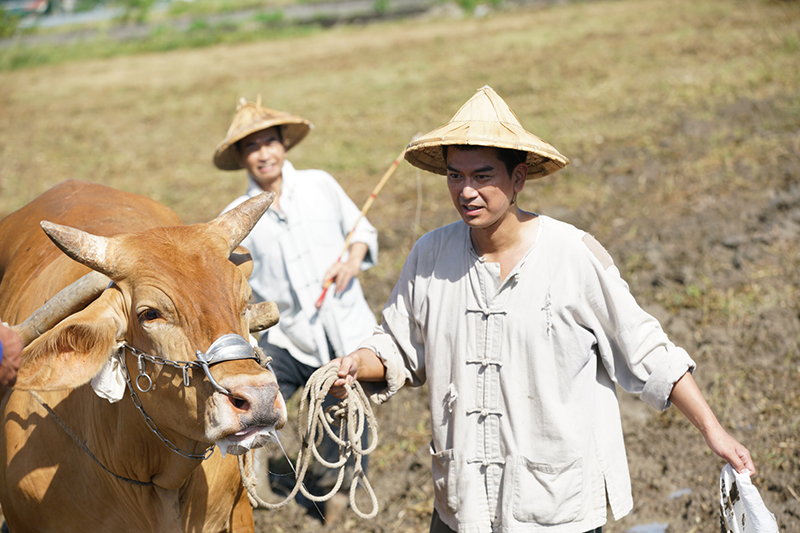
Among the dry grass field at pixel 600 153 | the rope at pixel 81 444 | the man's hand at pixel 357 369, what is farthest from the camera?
the dry grass field at pixel 600 153

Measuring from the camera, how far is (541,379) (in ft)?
8.22

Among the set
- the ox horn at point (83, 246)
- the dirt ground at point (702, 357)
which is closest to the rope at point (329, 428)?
the ox horn at point (83, 246)

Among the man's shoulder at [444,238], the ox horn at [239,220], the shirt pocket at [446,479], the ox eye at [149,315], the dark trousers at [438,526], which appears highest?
the ox horn at [239,220]

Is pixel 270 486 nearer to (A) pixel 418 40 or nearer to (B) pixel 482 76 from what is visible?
(B) pixel 482 76

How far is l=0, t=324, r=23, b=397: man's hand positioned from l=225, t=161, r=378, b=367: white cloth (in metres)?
1.78

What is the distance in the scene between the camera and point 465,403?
2.61 meters

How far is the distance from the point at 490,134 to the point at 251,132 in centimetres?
179

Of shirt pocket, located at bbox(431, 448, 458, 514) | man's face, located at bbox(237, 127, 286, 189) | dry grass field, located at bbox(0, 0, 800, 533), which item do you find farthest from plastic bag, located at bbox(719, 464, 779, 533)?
man's face, located at bbox(237, 127, 286, 189)

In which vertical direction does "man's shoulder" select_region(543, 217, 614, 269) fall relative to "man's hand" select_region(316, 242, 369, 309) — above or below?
above

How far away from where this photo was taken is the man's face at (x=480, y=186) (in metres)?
2.50

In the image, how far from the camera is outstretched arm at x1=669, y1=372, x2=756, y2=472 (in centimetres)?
233

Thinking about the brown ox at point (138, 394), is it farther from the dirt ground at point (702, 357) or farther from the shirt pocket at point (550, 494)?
the dirt ground at point (702, 357)

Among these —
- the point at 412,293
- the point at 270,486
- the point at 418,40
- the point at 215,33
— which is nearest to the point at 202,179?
the point at 270,486

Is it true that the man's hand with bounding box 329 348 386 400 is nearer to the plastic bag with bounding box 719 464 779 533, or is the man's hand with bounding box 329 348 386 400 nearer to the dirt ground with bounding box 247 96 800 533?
the plastic bag with bounding box 719 464 779 533
